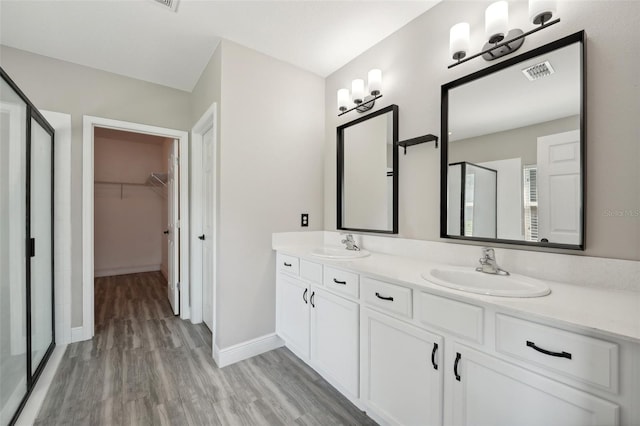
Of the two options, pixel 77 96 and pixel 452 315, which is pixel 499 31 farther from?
pixel 77 96

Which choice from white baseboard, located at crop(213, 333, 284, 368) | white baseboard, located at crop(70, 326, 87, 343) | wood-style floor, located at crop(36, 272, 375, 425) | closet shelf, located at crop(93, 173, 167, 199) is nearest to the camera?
wood-style floor, located at crop(36, 272, 375, 425)

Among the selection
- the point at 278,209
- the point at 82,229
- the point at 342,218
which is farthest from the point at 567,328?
the point at 82,229

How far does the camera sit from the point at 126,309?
3162mm

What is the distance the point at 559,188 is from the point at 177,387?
8.20 feet

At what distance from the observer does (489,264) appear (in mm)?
1349

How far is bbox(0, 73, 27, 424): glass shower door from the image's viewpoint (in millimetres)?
1417

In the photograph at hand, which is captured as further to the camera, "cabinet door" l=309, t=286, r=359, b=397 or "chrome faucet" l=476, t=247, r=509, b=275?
"cabinet door" l=309, t=286, r=359, b=397

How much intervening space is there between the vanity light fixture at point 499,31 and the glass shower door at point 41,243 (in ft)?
9.05

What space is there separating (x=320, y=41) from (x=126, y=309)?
353cm

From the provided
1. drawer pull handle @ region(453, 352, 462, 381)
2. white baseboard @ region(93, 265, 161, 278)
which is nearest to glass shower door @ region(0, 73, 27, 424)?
drawer pull handle @ region(453, 352, 462, 381)

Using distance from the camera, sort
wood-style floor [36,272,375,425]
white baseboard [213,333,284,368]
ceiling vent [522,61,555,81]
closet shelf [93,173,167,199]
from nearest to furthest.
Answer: ceiling vent [522,61,555,81] → wood-style floor [36,272,375,425] → white baseboard [213,333,284,368] → closet shelf [93,173,167,199]

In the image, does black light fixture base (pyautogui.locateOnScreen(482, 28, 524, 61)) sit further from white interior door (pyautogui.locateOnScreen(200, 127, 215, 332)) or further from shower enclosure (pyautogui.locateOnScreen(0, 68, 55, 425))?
shower enclosure (pyautogui.locateOnScreen(0, 68, 55, 425))

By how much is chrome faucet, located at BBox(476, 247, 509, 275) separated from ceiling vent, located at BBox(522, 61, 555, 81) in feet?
2.87

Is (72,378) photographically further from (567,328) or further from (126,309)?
(567,328)
